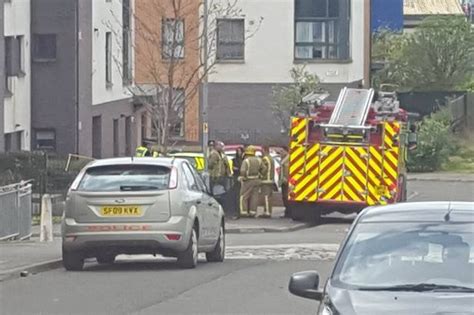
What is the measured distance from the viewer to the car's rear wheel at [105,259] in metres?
17.9

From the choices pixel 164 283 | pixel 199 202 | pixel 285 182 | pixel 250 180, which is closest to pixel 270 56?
pixel 285 182

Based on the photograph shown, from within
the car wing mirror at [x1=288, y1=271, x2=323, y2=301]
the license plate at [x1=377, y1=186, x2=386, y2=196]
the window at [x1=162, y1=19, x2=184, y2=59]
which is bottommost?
the license plate at [x1=377, y1=186, x2=386, y2=196]

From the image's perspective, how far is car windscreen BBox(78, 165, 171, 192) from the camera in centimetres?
1723

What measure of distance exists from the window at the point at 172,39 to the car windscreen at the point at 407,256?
22574mm

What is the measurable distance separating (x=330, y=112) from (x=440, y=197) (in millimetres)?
10443

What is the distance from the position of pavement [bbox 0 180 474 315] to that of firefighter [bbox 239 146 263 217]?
682 centimetres

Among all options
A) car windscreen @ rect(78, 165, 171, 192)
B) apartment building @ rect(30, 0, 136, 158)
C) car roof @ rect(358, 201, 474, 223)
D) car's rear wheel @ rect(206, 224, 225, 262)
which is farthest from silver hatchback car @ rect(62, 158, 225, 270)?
apartment building @ rect(30, 0, 136, 158)

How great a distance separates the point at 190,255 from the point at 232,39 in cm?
3737

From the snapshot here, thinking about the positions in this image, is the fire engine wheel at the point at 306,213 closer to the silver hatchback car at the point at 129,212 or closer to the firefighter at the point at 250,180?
the firefighter at the point at 250,180

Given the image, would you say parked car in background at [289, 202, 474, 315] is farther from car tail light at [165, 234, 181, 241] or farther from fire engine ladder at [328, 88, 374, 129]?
fire engine ladder at [328, 88, 374, 129]

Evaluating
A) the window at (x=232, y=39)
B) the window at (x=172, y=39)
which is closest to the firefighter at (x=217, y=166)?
the window at (x=172, y=39)

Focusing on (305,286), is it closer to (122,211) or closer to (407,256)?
(407,256)

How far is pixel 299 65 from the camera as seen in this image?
5397cm

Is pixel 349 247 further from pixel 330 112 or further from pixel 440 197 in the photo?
pixel 440 197
